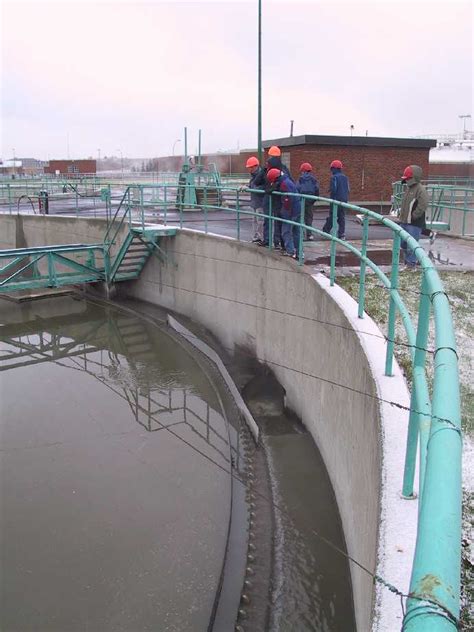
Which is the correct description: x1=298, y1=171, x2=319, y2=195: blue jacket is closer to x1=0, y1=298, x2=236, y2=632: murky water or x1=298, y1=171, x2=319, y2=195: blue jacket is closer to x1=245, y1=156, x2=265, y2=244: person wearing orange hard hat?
x1=245, y1=156, x2=265, y2=244: person wearing orange hard hat

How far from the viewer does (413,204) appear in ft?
26.1

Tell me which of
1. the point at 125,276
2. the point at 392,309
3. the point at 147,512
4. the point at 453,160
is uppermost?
the point at 453,160

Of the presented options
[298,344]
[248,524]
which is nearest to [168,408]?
[298,344]

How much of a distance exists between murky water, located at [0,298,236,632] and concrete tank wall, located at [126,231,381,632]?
3.94 ft

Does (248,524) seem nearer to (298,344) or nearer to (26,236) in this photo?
(298,344)

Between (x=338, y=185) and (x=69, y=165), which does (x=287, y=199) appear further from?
(x=69, y=165)

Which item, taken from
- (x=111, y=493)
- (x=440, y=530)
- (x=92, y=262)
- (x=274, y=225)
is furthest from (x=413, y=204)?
(x=92, y=262)

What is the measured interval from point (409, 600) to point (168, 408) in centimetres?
781

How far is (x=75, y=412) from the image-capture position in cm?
841

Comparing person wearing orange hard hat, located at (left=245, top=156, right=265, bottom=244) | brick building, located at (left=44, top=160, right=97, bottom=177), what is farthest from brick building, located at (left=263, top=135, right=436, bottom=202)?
brick building, located at (left=44, top=160, right=97, bottom=177)

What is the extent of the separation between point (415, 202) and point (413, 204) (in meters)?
0.04

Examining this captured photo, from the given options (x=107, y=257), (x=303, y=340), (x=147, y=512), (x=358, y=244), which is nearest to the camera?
(x=147, y=512)

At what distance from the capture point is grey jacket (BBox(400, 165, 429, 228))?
7.87 metres

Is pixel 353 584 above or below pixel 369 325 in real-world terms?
below
